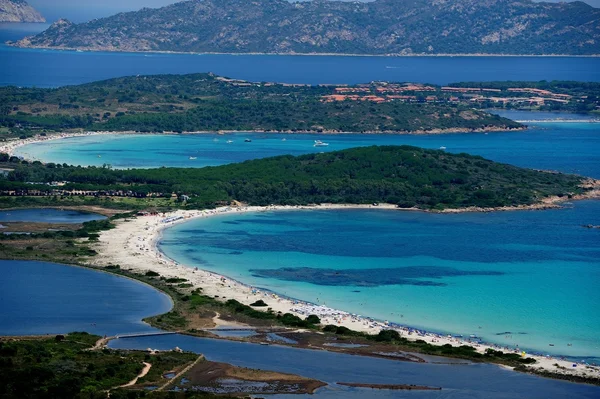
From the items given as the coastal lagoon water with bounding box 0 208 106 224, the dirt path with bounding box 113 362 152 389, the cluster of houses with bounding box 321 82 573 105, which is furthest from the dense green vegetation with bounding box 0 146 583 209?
the cluster of houses with bounding box 321 82 573 105

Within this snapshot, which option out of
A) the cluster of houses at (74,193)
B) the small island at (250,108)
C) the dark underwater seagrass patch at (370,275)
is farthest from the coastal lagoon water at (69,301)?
the small island at (250,108)

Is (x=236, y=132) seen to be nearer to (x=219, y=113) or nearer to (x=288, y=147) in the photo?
(x=219, y=113)

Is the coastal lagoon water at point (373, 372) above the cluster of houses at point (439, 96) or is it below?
below

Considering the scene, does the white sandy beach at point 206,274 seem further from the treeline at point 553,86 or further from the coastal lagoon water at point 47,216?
the treeline at point 553,86

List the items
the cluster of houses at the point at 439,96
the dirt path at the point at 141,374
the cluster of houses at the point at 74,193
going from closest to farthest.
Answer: the dirt path at the point at 141,374 → the cluster of houses at the point at 74,193 → the cluster of houses at the point at 439,96

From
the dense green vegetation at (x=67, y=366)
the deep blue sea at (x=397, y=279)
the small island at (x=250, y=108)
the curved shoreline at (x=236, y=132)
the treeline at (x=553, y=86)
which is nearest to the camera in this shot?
the dense green vegetation at (x=67, y=366)

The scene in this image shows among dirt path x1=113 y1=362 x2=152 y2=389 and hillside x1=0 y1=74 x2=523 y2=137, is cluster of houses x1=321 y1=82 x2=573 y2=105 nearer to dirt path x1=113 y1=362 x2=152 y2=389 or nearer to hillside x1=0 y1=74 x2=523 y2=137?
hillside x1=0 y1=74 x2=523 y2=137

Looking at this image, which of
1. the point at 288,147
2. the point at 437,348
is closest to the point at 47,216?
the point at 437,348
